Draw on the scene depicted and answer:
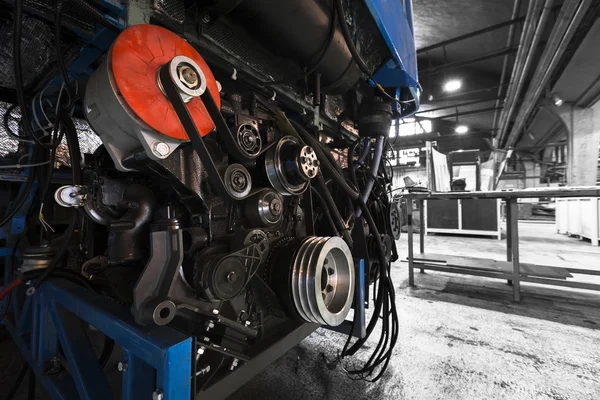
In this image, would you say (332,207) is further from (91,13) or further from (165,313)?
(91,13)

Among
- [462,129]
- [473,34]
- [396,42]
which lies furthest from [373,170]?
[462,129]

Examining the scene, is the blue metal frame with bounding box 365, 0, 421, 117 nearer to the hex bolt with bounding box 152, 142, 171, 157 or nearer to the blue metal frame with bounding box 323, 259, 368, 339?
the hex bolt with bounding box 152, 142, 171, 157

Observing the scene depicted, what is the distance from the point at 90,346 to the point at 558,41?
505 cm

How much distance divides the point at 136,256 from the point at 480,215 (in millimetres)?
6811

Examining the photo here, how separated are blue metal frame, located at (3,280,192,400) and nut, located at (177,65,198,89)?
1.77ft

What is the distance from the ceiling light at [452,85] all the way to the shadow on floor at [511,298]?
4.59 meters

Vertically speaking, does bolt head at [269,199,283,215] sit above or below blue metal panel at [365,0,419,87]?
below

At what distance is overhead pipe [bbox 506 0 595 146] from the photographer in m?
2.58

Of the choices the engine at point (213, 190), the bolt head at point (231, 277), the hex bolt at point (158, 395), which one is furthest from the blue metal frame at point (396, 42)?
the hex bolt at point (158, 395)

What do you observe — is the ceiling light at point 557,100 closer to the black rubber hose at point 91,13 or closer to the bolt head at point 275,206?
the bolt head at point 275,206

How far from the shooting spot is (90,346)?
835mm

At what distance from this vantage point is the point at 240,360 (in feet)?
2.21

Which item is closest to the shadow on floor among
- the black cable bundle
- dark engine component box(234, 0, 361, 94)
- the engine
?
the black cable bundle

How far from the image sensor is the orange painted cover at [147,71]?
53cm
